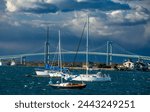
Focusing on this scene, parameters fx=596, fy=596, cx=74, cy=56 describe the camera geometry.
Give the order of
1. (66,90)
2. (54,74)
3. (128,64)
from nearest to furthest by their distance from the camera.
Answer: (66,90)
(54,74)
(128,64)

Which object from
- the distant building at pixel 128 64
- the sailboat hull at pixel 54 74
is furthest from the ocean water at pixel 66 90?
the distant building at pixel 128 64

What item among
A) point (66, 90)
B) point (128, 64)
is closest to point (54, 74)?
point (66, 90)

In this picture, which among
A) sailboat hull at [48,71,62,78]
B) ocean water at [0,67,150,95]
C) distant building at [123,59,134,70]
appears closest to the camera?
ocean water at [0,67,150,95]

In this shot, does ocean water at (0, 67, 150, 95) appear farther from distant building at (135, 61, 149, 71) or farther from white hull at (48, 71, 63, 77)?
distant building at (135, 61, 149, 71)

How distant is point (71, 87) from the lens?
3494 centimetres

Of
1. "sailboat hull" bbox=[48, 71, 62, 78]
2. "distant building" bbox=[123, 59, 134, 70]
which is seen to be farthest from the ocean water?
"distant building" bbox=[123, 59, 134, 70]

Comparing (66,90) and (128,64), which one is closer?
(66,90)

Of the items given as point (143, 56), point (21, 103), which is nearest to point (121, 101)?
point (21, 103)

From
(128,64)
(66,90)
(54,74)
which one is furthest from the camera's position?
(128,64)

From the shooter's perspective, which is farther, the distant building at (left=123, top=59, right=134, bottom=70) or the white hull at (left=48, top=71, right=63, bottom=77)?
the distant building at (left=123, top=59, right=134, bottom=70)

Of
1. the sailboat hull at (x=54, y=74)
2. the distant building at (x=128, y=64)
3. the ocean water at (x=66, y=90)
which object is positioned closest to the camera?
the ocean water at (x=66, y=90)

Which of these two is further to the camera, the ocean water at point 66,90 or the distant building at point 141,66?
the distant building at point 141,66

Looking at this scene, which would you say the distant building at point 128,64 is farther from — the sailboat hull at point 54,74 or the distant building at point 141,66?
the sailboat hull at point 54,74

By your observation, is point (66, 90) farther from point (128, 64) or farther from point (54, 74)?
point (128, 64)
